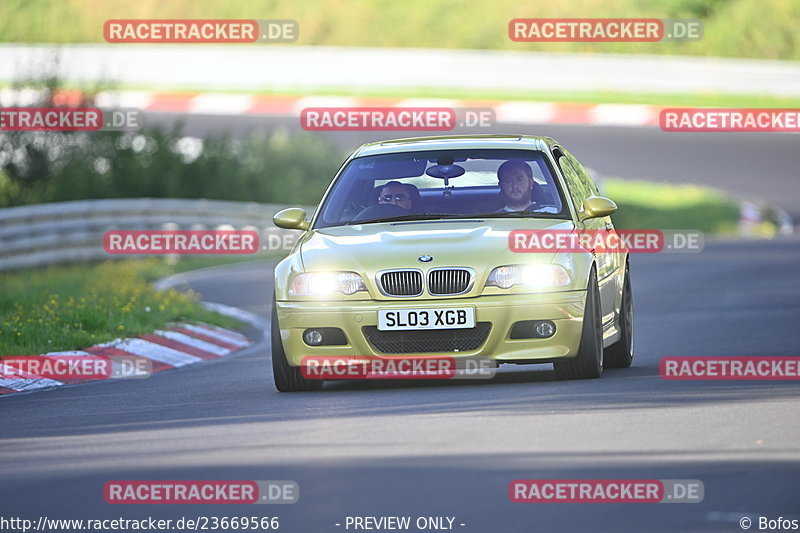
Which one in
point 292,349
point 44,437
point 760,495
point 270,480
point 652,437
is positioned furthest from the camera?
point 292,349

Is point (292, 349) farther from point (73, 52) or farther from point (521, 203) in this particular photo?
point (73, 52)

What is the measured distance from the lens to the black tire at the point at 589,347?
35.6 feet

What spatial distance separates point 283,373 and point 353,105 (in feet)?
88.0

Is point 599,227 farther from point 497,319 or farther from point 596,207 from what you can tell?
point 497,319

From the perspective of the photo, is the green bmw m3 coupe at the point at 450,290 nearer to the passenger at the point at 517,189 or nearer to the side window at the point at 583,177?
the passenger at the point at 517,189

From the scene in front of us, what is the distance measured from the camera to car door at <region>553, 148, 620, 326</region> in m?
11.5

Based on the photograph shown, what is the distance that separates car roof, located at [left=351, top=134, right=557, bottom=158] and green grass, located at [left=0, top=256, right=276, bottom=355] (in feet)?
10.3

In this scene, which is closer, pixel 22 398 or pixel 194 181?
pixel 22 398

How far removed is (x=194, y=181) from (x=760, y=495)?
23.6 m

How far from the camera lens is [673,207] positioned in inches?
1249

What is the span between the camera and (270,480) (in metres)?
7.64

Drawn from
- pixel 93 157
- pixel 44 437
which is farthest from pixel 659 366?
pixel 93 157

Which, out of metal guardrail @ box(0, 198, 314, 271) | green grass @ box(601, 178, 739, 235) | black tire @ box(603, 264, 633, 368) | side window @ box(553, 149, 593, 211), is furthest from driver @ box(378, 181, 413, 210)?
green grass @ box(601, 178, 739, 235)

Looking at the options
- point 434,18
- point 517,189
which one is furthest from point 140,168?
point 434,18
